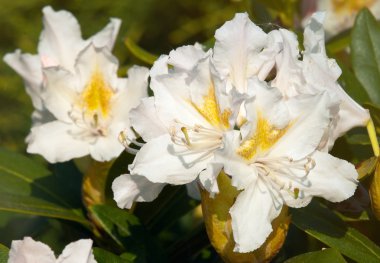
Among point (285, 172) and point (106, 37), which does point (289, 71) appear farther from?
point (106, 37)

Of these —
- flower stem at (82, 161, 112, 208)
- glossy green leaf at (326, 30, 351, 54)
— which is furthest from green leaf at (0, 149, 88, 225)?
glossy green leaf at (326, 30, 351, 54)

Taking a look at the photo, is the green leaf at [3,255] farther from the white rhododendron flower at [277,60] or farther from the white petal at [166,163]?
the white rhododendron flower at [277,60]

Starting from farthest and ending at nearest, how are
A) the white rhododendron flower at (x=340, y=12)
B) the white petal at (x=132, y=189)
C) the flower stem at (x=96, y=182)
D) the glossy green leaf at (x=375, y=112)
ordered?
the white rhododendron flower at (x=340, y=12), the flower stem at (x=96, y=182), the glossy green leaf at (x=375, y=112), the white petal at (x=132, y=189)

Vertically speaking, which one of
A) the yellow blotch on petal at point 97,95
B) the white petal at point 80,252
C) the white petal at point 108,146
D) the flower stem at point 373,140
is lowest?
the white petal at point 108,146

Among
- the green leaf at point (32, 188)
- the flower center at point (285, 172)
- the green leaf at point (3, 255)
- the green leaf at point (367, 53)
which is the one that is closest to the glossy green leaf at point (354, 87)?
the green leaf at point (367, 53)

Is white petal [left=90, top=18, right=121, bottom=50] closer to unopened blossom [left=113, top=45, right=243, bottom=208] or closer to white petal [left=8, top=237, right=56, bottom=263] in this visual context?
unopened blossom [left=113, top=45, right=243, bottom=208]

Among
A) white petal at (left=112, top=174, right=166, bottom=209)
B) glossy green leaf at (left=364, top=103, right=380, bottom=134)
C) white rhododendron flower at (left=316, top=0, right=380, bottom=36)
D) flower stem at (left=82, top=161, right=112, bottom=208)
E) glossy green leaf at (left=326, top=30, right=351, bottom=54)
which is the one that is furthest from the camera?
white rhododendron flower at (left=316, top=0, right=380, bottom=36)

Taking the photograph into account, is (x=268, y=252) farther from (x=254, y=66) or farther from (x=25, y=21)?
(x=25, y=21)

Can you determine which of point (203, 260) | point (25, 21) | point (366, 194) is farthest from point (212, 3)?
point (366, 194)

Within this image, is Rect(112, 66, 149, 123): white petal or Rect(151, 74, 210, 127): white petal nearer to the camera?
Rect(151, 74, 210, 127): white petal
